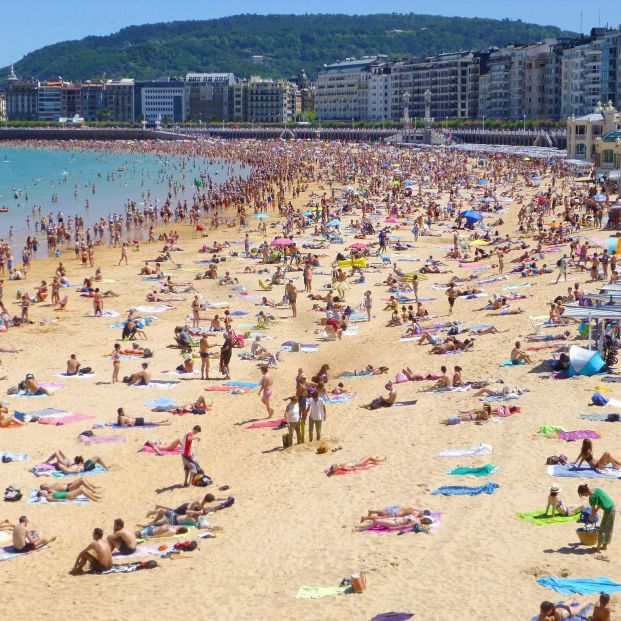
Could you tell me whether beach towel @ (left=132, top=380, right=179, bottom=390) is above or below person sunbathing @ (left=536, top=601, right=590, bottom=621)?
below

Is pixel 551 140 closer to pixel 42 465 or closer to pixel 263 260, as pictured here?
pixel 263 260

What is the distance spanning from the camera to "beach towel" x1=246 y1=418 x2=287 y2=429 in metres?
15.3

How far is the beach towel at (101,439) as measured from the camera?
1453cm

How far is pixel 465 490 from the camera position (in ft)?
37.5

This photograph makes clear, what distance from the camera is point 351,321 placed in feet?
74.7

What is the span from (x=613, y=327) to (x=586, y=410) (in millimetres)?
3279

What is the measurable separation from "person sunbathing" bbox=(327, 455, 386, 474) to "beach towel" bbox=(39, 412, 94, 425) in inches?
175

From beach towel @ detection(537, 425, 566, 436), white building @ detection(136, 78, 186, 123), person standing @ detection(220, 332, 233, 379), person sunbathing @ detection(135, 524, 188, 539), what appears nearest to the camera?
person sunbathing @ detection(135, 524, 188, 539)

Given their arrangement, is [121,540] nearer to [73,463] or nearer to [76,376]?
[73,463]

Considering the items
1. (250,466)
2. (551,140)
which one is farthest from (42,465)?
(551,140)

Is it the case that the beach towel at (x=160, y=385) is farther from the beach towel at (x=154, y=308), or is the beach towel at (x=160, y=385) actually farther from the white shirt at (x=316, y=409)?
Answer: the beach towel at (x=154, y=308)

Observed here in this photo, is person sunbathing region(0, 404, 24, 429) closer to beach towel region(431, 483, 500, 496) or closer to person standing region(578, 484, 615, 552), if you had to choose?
beach towel region(431, 483, 500, 496)

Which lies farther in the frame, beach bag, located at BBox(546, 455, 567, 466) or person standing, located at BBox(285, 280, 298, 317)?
person standing, located at BBox(285, 280, 298, 317)

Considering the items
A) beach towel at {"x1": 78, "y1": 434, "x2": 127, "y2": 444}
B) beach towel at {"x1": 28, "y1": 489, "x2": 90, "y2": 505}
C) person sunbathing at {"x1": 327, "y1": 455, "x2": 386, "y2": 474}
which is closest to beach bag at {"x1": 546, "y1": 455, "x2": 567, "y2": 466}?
person sunbathing at {"x1": 327, "y1": 455, "x2": 386, "y2": 474}
